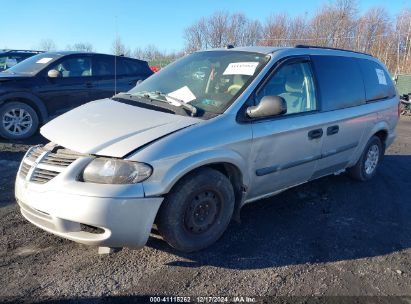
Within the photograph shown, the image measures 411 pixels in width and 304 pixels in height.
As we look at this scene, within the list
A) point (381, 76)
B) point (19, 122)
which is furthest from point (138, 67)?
point (381, 76)

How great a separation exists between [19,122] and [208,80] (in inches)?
195

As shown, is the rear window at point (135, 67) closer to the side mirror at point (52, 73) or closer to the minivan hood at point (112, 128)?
the side mirror at point (52, 73)

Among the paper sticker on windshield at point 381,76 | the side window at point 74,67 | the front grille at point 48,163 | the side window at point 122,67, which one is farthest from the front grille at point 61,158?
the side window at point 122,67

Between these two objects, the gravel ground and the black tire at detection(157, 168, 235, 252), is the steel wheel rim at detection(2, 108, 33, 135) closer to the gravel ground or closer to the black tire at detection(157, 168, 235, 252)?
the gravel ground

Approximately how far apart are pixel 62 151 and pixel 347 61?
374 cm

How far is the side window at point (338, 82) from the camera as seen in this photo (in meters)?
4.50

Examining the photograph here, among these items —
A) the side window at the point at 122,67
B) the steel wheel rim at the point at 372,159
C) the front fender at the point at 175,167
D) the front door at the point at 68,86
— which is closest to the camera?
the front fender at the point at 175,167

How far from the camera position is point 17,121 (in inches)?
292

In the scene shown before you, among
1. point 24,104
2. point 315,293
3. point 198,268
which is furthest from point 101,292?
point 24,104

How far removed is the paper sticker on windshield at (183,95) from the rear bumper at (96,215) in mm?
1148

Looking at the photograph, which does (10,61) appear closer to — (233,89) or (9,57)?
(9,57)

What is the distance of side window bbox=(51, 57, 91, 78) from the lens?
812cm

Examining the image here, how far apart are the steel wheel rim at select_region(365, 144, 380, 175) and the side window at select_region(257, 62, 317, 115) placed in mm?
1964

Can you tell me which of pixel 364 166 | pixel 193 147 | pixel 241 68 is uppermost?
pixel 241 68
